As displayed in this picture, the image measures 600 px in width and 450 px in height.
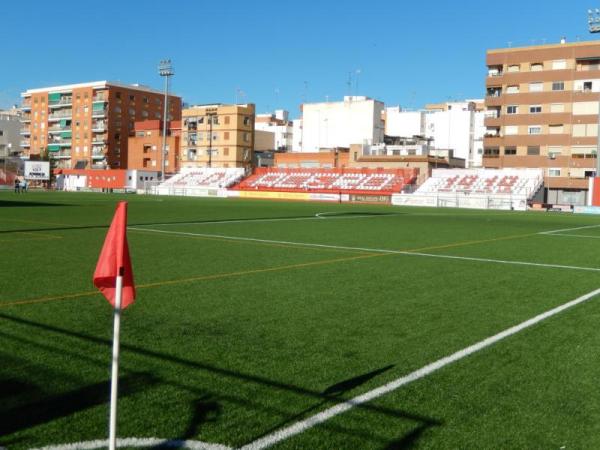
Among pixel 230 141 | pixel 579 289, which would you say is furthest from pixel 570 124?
pixel 579 289

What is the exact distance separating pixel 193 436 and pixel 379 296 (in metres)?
5.98

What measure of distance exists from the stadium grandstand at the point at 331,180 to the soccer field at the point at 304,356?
53352 millimetres

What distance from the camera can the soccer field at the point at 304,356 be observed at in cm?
454

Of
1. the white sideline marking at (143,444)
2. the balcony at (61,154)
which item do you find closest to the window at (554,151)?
the white sideline marking at (143,444)

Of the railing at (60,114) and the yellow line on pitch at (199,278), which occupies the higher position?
the railing at (60,114)

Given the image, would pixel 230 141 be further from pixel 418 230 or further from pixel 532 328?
pixel 532 328

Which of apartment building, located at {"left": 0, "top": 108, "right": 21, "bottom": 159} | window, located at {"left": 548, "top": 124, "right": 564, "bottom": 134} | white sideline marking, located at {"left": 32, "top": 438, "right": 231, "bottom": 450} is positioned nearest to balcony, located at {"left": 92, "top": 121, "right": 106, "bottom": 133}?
apartment building, located at {"left": 0, "top": 108, "right": 21, "bottom": 159}

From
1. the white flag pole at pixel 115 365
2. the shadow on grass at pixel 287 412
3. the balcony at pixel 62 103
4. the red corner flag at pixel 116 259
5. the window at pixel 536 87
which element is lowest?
the shadow on grass at pixel 287 412

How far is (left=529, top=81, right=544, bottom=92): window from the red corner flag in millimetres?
78979

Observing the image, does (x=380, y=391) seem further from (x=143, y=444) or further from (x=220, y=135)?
(x=220, y=135)

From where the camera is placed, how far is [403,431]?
4539 mm

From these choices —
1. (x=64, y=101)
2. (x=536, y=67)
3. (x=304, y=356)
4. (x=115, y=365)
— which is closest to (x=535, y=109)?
(x=536, y=67)

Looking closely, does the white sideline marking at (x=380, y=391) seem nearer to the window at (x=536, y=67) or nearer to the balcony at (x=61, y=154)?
the window at (x=536, y=67)

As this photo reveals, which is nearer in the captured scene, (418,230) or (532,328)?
(532,328)
